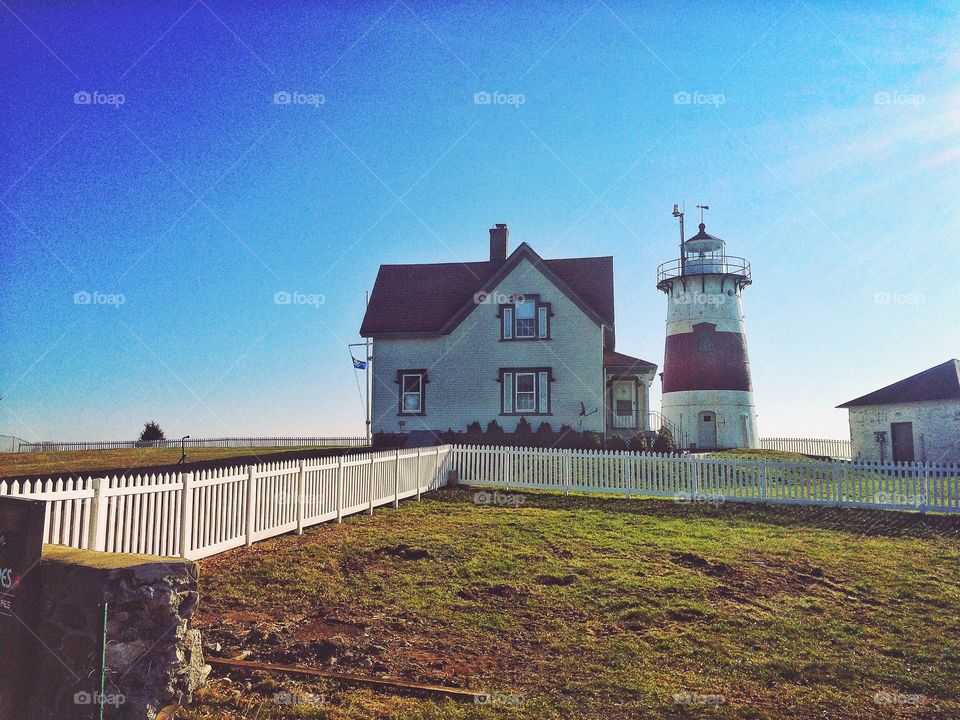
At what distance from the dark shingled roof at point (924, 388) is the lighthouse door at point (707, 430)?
6597mm

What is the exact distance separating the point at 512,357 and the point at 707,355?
1328cm

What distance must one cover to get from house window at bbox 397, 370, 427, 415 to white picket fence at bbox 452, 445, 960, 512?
7849mm

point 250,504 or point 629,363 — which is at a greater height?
point 629,363

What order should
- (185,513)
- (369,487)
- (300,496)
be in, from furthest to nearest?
(369,487)
(300,496)
(185,513)

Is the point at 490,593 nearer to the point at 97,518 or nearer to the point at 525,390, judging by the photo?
the point at 97,518

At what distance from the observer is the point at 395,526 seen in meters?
12.4

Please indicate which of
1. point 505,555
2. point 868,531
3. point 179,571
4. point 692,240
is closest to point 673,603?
point 505,555

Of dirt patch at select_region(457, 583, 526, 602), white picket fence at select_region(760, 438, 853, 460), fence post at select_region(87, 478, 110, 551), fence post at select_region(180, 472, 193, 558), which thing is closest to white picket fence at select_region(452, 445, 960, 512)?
dirt patch at select_region(457, 583, 526, 602)

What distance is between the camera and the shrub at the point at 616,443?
79.3ft

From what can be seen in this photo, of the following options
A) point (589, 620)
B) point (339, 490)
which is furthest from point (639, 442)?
point (589, 620)

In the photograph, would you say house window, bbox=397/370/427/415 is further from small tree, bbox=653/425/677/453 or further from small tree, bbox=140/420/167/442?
small tree, bbox=140/420/167/442

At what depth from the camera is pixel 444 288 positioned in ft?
95.3

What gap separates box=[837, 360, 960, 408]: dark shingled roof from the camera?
28438mm

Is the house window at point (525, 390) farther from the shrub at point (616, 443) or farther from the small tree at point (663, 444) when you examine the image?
the small tree at point (663, 444)
